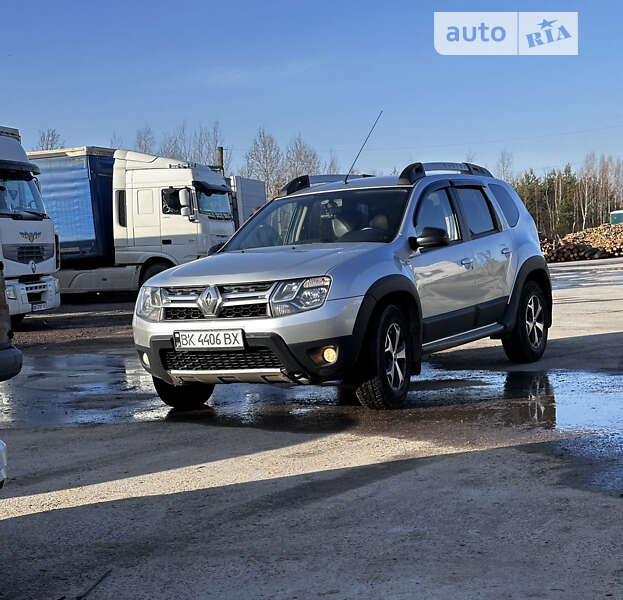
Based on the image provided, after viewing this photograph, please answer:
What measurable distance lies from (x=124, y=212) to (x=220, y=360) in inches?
609

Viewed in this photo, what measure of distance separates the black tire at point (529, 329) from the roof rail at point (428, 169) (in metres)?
1.21

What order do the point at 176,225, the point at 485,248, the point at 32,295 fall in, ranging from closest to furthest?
the point at 485,248 → the point at 32,295 → the point at 176,225

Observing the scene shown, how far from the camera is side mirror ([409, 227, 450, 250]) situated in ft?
25.6

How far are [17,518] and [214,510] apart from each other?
0.92 meters

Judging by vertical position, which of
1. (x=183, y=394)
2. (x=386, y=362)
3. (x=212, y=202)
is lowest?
(x=183, y=394)

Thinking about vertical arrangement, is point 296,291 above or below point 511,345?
above

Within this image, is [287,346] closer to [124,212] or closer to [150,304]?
[150,304]

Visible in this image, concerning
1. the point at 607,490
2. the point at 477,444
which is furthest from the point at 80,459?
the point at 607,490

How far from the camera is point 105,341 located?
46.1 ft

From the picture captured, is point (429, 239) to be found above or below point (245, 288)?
above

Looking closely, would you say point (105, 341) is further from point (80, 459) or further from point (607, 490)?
point (607, 490)

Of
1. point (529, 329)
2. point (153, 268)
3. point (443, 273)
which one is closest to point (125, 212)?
point (153, 268)

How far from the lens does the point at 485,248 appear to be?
8883 mm

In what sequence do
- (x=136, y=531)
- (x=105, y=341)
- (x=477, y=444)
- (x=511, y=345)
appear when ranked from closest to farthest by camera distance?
(x=136, y=531) < (x=477, y=444) < (x=511, y=345) < (x=105, y=341)
